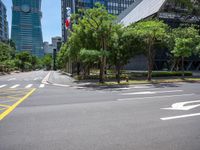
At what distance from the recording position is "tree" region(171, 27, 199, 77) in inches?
1064

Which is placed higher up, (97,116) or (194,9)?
(194,9)

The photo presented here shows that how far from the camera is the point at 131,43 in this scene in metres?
27.5

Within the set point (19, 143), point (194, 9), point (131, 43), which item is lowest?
point (19, 143)

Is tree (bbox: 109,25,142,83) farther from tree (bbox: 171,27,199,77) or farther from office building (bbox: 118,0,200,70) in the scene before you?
office building (bbox: 118,0,200,70)

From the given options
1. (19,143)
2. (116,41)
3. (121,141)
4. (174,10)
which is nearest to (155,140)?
(121,141)

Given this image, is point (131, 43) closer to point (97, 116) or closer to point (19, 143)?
point (97, 116)

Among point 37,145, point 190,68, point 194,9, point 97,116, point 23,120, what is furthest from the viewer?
point 190,68

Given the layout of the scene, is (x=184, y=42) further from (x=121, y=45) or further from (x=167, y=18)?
(x=167, y=18)

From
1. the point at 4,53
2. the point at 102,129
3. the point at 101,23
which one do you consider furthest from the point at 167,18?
the point at 4,53

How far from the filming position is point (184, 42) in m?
26.9

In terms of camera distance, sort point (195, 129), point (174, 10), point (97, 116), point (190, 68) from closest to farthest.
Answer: point (195, 129), point (97, 116), point (174, 10), point (190, 68)

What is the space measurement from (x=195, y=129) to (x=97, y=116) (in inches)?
134

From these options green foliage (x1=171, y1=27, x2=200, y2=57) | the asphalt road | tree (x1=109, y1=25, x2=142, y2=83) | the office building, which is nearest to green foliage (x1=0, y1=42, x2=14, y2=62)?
the office building

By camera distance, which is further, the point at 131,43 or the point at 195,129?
the point at 131,43
